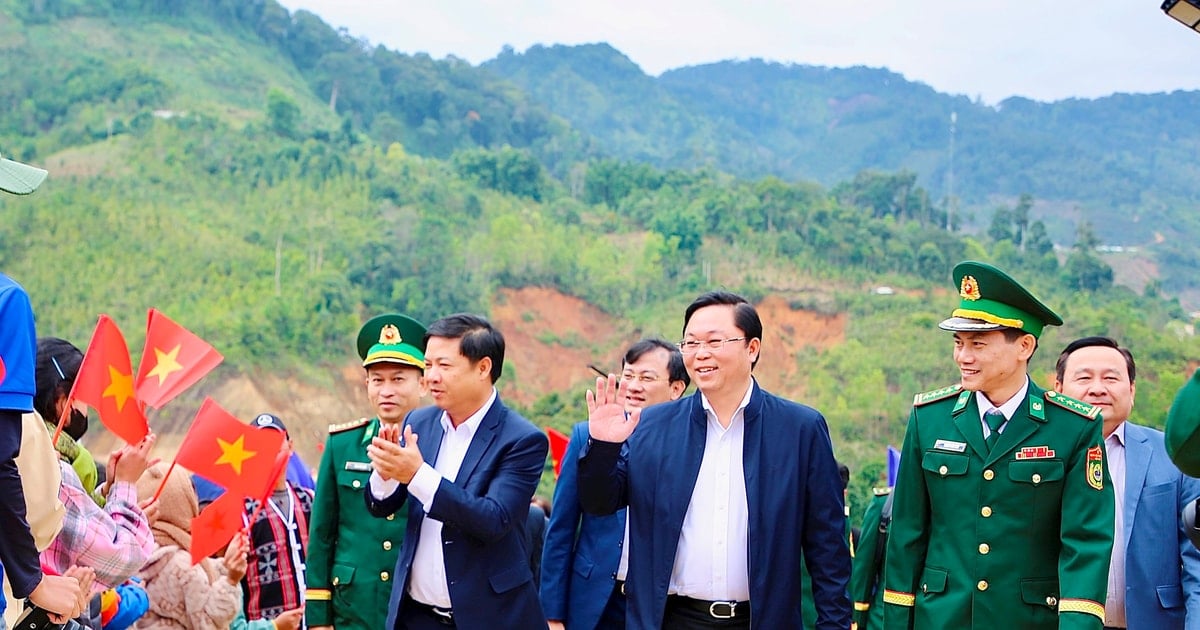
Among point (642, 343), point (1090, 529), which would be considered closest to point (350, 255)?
point (642, 343)

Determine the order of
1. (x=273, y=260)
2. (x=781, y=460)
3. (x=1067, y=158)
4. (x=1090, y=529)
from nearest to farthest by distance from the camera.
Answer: (x=1090, y=529) < (x=781, y=460) < (x=273, y=260) < (x=1067, y=158)

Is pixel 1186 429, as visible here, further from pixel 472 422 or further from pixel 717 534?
pixel 472 422

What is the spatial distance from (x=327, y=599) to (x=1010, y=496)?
7.16 ft

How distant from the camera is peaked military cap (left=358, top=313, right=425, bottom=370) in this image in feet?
14.3

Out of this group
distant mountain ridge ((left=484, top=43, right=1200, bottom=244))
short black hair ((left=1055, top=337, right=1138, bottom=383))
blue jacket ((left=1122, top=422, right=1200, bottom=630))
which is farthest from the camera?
distant mountain ridge ((left=484, top=43, right=1200, bottom=244))

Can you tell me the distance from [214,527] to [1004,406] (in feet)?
8.61

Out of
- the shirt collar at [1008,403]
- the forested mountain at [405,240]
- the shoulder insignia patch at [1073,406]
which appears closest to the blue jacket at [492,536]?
the shirt collar at [1008,403]

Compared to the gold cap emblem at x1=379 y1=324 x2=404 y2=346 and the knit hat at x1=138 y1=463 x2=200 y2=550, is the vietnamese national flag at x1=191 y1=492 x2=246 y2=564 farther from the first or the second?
the gold cap emblem at x1=379 y1=324 x2=404 y2=346

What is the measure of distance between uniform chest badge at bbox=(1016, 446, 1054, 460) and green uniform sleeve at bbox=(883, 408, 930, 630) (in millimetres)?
274

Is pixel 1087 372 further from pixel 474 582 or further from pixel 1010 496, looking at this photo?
pixel 474 582

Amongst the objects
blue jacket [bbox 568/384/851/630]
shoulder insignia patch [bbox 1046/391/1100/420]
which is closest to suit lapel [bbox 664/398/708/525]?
blue jacket [bbox 568/384/851/630]

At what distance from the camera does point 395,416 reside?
14.5 ft

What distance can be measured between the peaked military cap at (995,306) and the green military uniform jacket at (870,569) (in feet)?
4.02

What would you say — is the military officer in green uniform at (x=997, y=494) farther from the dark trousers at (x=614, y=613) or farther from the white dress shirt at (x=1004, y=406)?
the dark trousers at (x=614, y=613)
